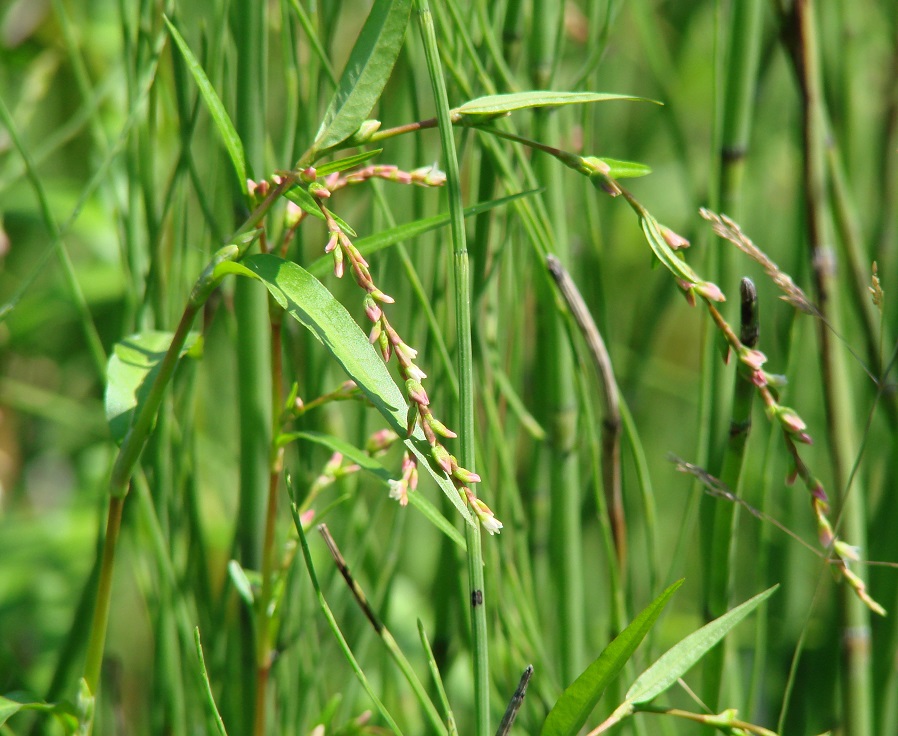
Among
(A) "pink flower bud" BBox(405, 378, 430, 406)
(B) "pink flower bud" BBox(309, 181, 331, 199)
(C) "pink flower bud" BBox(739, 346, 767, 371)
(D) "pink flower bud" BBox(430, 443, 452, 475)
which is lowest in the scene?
(D) "pink flower bud" BBox(430, 443, 452, 475)

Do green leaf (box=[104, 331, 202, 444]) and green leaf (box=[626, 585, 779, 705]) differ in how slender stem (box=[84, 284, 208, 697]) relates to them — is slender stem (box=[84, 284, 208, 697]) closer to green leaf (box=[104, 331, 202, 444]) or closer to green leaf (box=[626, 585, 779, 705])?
green leaf (box=[104, 331, 202, 444])

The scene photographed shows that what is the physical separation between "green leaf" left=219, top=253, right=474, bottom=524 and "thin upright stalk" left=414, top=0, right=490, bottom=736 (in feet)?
0.06

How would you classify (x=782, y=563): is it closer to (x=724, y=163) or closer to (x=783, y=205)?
(x=724, y=163)

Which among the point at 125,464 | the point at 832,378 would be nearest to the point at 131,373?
the point at 125,464

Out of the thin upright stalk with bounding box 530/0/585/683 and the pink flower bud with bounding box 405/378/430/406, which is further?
the thin upright stalk with bounding box 530/0/585/683

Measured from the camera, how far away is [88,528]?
0.81 meters

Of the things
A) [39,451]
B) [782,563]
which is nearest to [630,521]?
[782,563]

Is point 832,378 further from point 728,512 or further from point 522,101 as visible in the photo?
point 522,101

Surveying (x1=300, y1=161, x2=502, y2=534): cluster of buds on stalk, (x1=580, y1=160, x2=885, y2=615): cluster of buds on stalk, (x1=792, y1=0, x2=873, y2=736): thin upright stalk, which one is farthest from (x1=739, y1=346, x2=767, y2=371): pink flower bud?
(x1=792, y1=0, x2=873, y2=736): thin upright stalk

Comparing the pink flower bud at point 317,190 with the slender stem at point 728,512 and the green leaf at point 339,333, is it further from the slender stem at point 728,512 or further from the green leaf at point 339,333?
the slender stem at point 728,512

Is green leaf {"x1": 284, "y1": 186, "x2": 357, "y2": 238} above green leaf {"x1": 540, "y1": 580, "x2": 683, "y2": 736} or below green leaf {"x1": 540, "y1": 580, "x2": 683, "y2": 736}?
above

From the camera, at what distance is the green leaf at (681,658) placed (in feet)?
1.09

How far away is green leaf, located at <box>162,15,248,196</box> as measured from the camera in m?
0.31

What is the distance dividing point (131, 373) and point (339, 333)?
0.13 m
